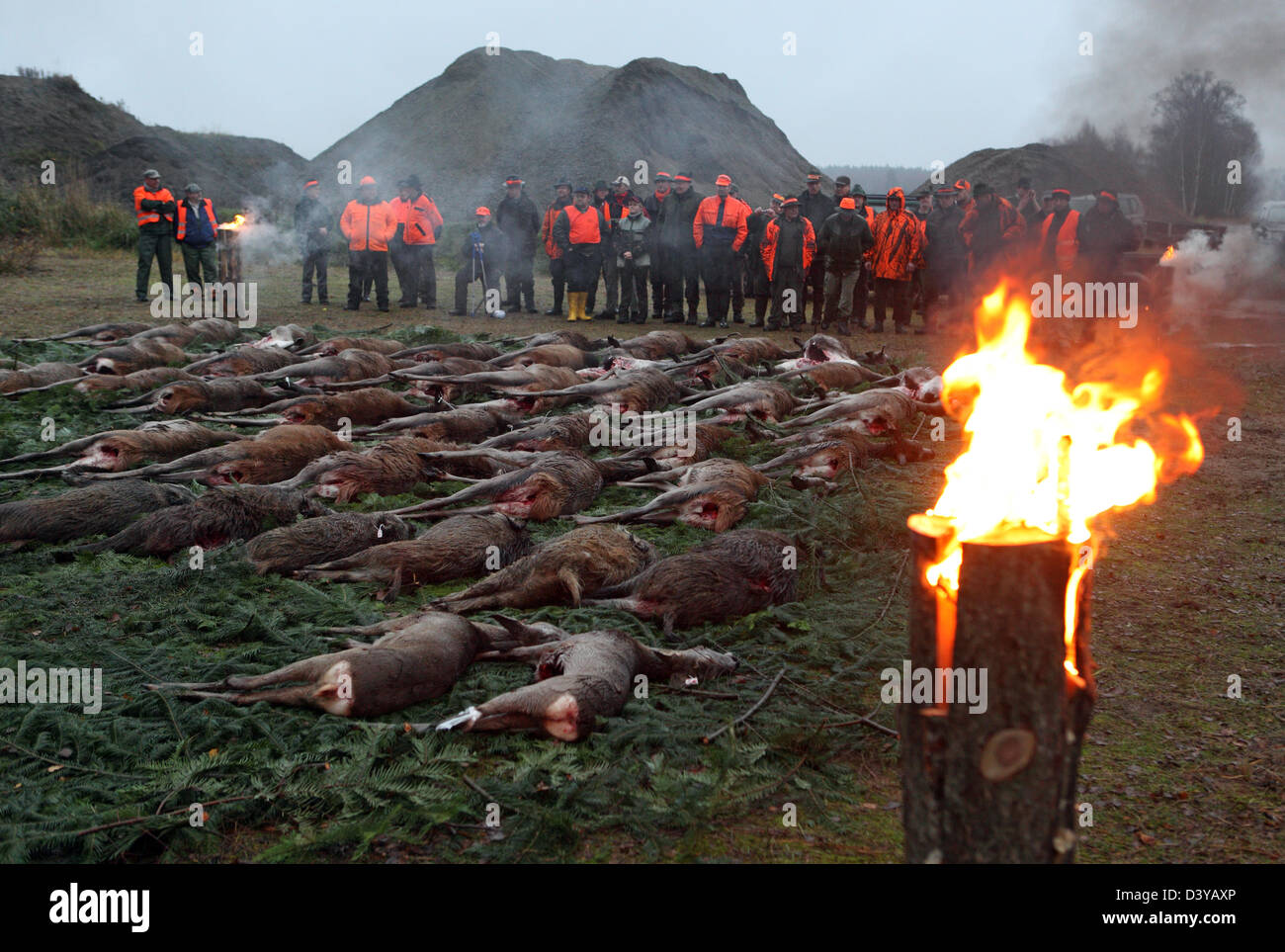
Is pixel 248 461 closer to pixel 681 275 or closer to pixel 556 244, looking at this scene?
pixel 556 244

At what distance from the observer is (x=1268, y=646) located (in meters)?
4.53

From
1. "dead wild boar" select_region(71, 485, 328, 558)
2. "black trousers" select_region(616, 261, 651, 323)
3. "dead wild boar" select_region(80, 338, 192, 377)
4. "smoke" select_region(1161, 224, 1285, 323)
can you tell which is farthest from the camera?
"smoke" select_region(1161, 224, 1285, 323)

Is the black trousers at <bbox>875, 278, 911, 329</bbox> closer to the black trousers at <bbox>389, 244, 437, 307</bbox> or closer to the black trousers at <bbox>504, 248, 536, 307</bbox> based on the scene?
the black trousers at <bbox>504, 248, 536, 307</bbox>

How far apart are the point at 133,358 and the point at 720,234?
9.09 meters

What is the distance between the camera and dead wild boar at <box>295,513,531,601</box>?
16.3 feet

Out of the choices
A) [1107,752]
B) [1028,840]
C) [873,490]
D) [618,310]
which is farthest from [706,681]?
[618,310]

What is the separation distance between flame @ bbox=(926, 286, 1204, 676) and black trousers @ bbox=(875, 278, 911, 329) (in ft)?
43.8

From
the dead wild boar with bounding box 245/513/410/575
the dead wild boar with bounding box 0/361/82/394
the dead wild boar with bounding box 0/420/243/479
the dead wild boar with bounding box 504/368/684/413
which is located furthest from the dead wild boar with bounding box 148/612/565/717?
the dead wild boar with bounding box 0/361/82/394

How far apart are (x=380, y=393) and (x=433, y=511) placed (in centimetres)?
258

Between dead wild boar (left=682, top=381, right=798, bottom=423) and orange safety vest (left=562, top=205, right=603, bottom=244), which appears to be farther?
orange safety vest (left=562, top=205, right=603, bottom=244)

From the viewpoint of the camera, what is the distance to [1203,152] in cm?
3447

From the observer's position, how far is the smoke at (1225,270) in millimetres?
20609

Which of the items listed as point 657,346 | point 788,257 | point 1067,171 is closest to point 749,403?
point 657,346

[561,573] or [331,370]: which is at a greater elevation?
[331,370]
